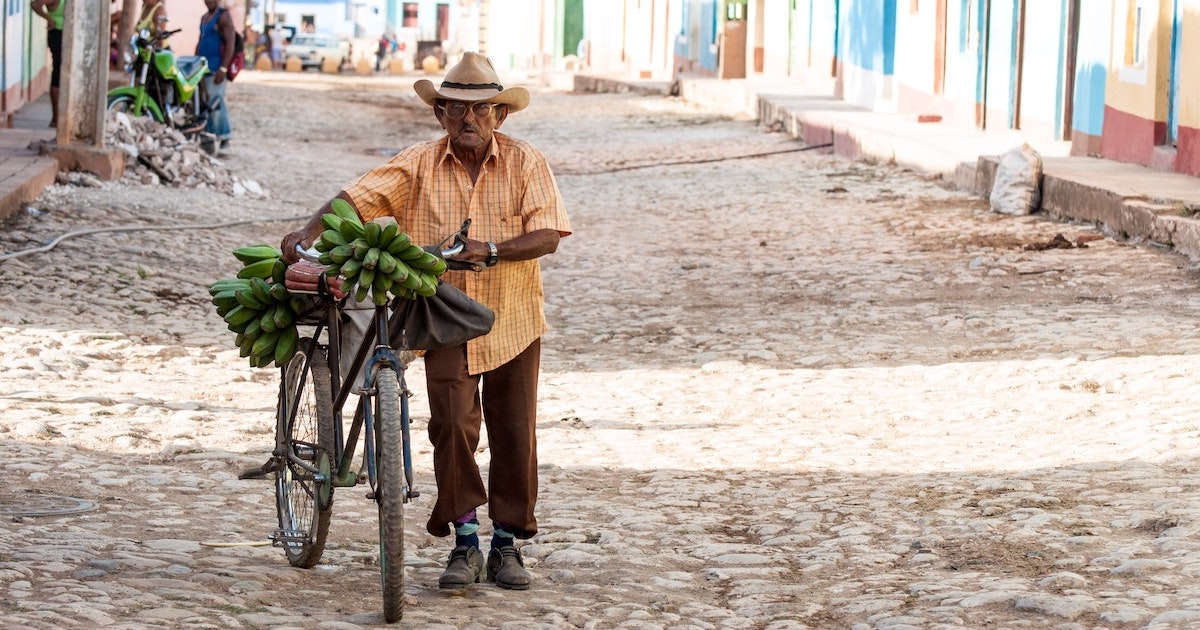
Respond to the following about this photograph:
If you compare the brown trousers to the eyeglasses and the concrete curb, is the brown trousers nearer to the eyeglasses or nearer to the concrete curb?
the eyeglasses

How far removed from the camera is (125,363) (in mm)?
8719

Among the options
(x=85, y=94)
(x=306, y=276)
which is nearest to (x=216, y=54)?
(x=85, y=94)

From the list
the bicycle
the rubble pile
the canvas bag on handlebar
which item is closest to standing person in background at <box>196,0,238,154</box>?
the rubble pile

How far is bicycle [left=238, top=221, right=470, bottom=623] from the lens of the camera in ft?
14.3

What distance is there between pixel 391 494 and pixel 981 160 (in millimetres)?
11902

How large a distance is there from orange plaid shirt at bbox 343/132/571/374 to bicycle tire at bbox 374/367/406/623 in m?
0.46

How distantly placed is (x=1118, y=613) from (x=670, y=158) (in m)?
17.4

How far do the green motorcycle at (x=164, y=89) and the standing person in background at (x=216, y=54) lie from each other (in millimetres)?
127

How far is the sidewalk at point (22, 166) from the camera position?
11859mm

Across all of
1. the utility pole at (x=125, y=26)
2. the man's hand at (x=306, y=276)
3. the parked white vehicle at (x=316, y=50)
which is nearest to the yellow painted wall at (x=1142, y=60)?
the utility pole at (x=125, y=26)

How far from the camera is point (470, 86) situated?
4734 mm

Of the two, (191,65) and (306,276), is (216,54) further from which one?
(306,276)

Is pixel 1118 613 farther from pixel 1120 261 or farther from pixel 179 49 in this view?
pixel 179 49

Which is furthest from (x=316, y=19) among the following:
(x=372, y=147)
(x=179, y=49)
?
(x=372, y=147)
